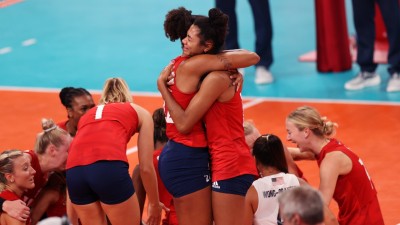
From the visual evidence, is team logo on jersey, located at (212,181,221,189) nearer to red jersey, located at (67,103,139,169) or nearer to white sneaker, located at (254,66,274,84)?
red jersey, located at (67,103,139,169)

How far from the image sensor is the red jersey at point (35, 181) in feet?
25.9

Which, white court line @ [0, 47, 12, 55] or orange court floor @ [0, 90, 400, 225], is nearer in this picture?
orange court floor @ [0, 90, 400, 225]

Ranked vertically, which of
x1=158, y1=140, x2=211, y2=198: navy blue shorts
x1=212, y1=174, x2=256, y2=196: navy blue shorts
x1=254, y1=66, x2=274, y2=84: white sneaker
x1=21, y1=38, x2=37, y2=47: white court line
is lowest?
x1=254, y1=66, x2=274, y2=84: white sneaker

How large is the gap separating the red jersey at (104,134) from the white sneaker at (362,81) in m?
6.19

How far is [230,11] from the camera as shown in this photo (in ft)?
45.2

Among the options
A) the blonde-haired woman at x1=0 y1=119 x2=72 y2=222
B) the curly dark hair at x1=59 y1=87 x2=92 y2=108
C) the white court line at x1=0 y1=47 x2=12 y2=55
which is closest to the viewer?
the blonde-haired woman at x1=0 y1=119 x2=72 y2=222

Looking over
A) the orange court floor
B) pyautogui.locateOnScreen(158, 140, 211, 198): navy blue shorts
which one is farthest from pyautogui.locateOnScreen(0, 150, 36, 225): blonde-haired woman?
the orange court floor

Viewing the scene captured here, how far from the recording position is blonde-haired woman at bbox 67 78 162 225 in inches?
276

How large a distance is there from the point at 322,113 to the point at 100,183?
5482mm

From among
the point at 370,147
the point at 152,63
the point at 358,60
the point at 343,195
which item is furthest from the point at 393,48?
the point at 343,195

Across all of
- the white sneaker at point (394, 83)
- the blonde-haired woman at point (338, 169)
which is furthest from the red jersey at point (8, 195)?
the white sneaker at point (394, 83)

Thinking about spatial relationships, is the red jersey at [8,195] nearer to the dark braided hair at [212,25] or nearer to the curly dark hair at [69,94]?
the curly dark hair at [69,94]

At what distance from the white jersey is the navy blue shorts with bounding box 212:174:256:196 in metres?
0.10

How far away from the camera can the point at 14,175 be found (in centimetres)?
750
